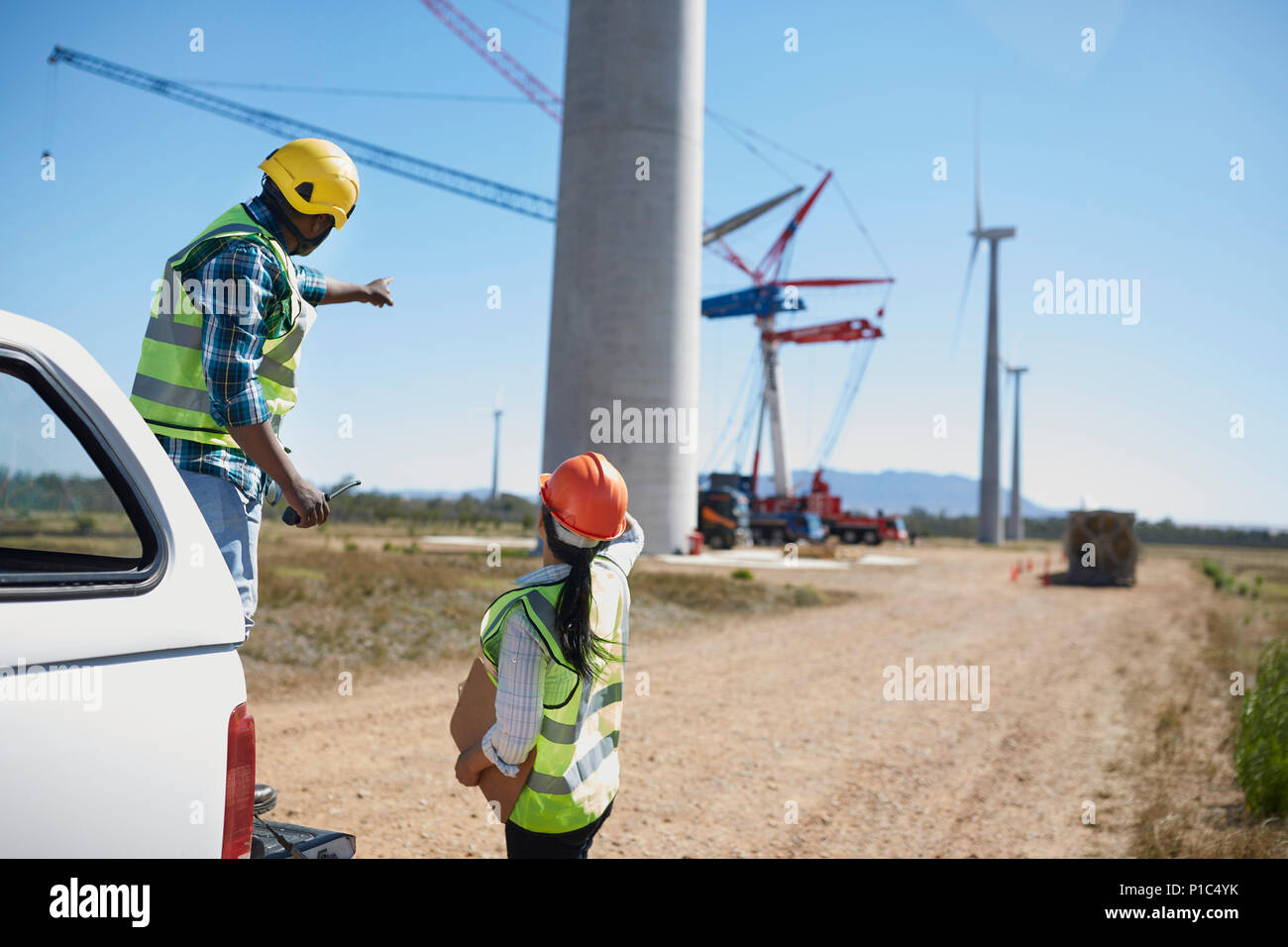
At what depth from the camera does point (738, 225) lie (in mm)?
65438

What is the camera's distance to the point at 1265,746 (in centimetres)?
609

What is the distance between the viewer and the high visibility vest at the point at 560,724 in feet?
8.09

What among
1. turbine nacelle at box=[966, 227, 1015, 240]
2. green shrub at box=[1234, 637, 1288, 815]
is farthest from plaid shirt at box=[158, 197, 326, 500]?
turbine nacelle at box=[966, 227, 1015, 240]

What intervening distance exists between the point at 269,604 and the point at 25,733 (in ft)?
37.6

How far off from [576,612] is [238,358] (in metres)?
1.13

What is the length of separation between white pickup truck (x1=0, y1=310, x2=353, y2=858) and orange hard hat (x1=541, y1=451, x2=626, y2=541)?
0.83m

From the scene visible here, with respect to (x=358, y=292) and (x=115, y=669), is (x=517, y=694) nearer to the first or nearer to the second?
(x=115, y=669)

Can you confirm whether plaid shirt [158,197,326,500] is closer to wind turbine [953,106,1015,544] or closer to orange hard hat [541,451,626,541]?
orange hard hat [541,451,626,541]

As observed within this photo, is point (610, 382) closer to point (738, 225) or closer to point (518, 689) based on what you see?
point (518, 689)

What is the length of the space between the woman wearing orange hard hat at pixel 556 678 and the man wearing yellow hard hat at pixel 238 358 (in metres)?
0.64

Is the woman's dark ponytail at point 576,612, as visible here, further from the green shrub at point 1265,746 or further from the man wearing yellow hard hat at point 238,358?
the green shrub at point 1265,746

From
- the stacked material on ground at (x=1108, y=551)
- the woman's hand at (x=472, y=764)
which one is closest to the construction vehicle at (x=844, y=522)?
the stacked material on ground at (x=1108, y=551)
